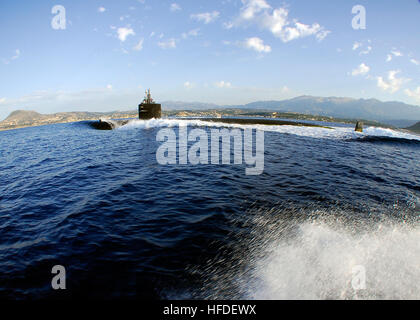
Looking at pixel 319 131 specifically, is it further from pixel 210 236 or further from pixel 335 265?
pixel 210 236

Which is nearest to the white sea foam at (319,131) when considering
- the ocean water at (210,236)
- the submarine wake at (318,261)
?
the ocean water at (210,236)

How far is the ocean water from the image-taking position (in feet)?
16.2

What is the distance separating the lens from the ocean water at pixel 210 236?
4926 millimetres

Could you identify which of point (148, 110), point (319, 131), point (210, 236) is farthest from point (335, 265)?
point (148, 110)

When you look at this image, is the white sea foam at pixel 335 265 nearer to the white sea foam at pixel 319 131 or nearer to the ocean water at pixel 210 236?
the ocean water at pixel 210 236

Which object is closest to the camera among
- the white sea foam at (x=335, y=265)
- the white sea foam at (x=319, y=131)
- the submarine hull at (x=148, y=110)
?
the white sea foam at (x=335, y=265)

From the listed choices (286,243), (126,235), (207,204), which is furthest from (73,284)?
(286,243)

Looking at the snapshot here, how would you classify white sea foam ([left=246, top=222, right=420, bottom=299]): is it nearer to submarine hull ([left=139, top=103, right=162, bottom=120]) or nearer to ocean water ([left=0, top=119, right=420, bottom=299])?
ocean water ([left=0, top=119, right=420, bottom=299])

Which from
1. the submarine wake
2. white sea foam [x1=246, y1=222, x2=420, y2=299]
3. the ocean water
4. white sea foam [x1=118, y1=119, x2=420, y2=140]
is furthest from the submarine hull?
white sea foam [x1=246, y1=222, x2=420, y2=299]

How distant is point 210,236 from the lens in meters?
6.96

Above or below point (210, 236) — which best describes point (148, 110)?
above
